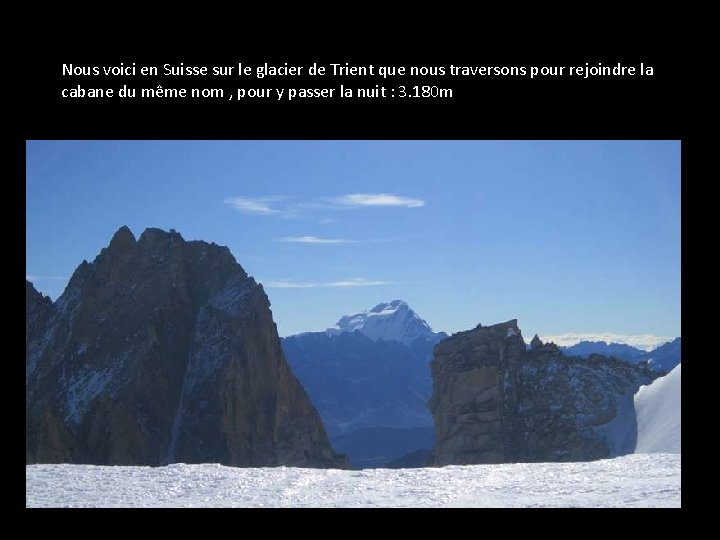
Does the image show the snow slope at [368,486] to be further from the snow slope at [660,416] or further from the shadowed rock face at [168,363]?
the shadowed rock face at [168,363]

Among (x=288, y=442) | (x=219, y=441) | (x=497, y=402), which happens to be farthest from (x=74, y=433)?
(x=497, y=402)

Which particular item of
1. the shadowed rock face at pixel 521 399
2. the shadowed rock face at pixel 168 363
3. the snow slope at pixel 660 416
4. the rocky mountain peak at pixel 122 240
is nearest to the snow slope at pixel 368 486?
the snow slope at pixel 660 416

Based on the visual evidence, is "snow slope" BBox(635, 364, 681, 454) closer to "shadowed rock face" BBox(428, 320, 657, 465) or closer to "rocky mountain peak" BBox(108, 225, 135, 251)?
"shadowed rock face" BBox(428, 320, 657, 465)

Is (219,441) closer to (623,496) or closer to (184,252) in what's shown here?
(184,252)

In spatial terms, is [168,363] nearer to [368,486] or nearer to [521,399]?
[521,399]

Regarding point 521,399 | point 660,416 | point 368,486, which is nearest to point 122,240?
point 521,399
